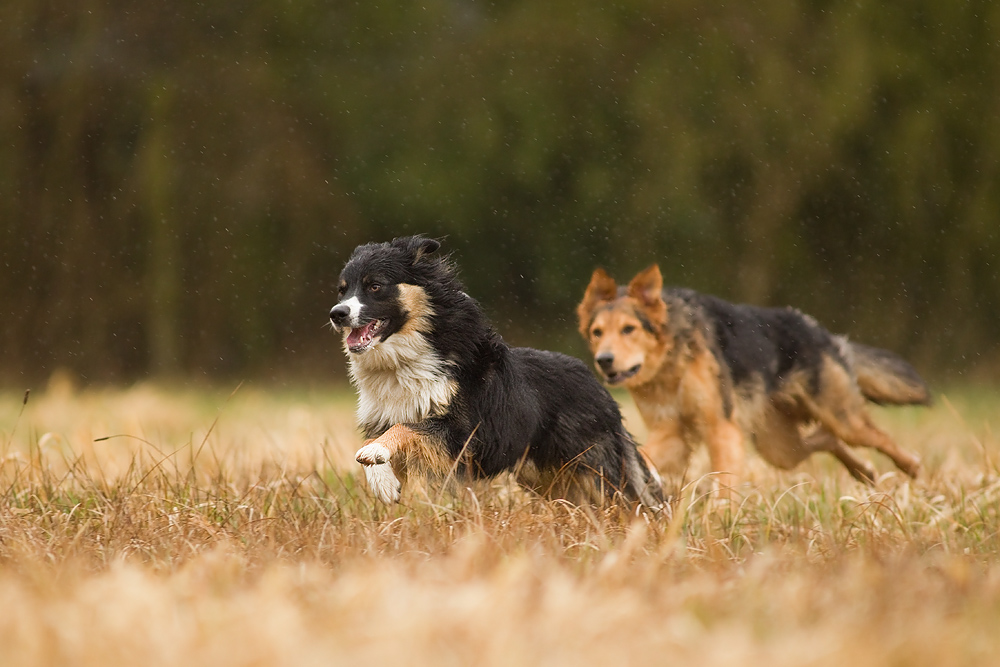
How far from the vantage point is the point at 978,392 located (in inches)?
494

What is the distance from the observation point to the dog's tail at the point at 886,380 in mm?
6883

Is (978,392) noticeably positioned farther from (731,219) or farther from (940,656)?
(940,656)

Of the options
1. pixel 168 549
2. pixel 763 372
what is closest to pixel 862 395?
pixel 763 372

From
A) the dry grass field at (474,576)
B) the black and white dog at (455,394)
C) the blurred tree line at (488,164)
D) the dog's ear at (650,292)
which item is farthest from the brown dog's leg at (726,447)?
the blurred tree line at (488,164)

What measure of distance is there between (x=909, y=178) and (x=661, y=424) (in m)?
8.26

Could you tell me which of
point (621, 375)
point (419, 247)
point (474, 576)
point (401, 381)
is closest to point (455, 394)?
point (401, 381)

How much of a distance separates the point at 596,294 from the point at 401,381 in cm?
248

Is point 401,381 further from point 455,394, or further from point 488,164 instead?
point 488,164

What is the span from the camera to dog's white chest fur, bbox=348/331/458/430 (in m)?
4.01

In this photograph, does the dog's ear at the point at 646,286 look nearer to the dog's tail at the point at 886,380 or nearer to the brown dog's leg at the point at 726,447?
the brown dog's leg at the point at 726,447

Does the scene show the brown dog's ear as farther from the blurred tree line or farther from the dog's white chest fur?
the blurred tree line

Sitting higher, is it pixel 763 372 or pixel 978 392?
pixel 763 372

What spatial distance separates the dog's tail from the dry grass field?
143 centimetres

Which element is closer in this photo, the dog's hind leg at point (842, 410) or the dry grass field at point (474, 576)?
the dry grass field at point (474, 576)
